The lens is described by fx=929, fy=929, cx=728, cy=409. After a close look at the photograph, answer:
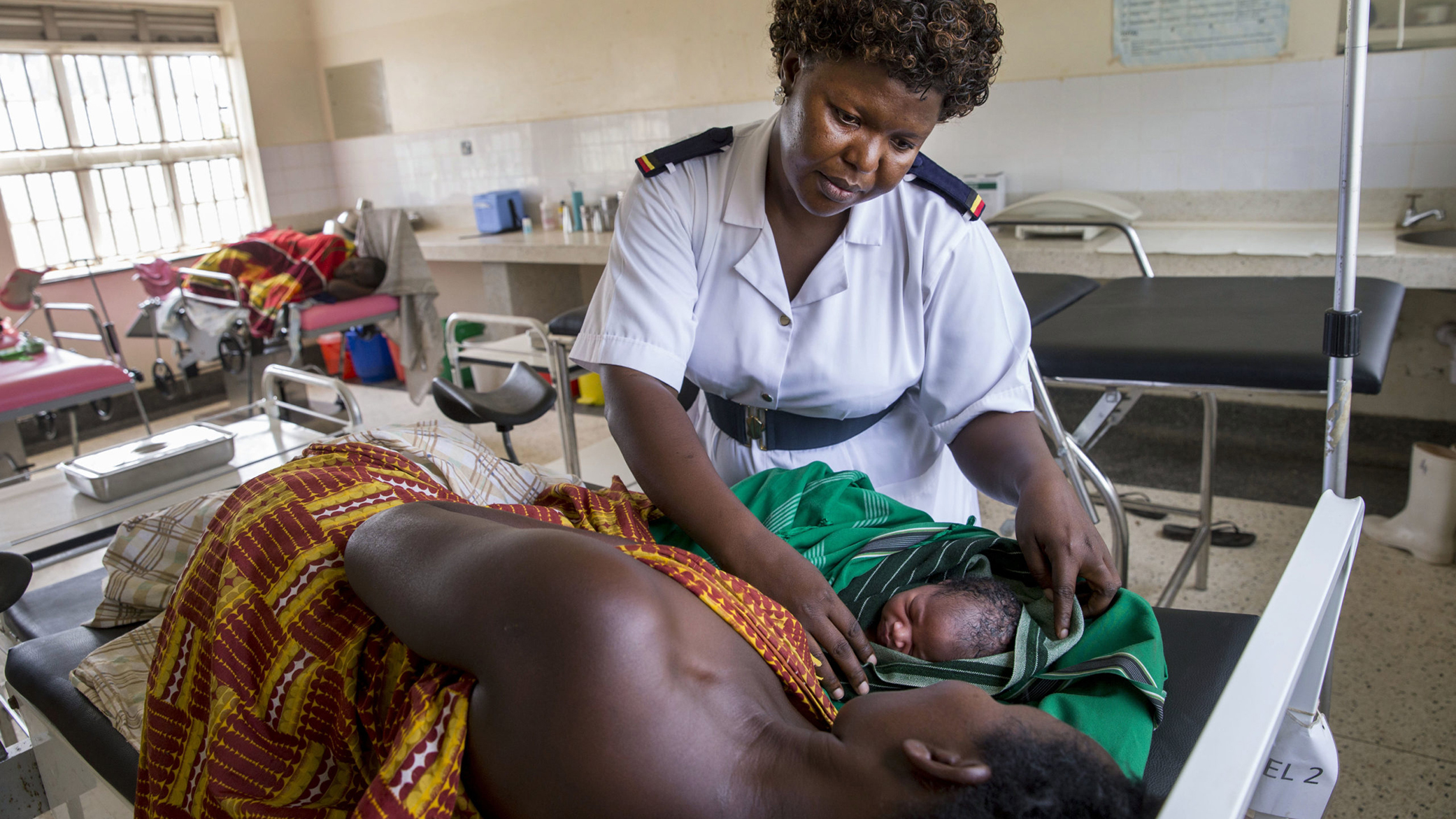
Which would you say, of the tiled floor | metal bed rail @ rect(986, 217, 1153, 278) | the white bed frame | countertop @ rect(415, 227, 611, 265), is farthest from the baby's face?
countertop @ rect(415, 227, 611, 265)

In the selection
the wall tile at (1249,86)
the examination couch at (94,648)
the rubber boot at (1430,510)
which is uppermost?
the wall tile at (1249,86)

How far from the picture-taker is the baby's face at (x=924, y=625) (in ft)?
3.28

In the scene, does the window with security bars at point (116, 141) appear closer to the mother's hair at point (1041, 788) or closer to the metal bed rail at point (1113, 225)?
the metal bed rail at point (1113, 225)

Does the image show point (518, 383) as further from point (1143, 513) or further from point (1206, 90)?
point (1206, 90)

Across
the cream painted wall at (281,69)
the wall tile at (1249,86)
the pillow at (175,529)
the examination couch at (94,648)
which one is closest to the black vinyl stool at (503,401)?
the pillow at (175,529)

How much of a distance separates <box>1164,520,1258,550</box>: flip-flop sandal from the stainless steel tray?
8.96 feet

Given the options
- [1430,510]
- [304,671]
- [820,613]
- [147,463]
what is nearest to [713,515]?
[820,613]

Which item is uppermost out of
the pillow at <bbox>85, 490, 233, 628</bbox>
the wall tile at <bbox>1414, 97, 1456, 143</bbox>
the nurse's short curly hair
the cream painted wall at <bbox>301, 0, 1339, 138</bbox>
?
the cream painted wall at <bbox>301, 0, 1339, 138</bbox>

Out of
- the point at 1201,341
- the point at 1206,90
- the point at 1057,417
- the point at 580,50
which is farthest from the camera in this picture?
the point at 580,50

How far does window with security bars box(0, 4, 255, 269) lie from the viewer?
16.9 ft

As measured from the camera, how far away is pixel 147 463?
2.34 m

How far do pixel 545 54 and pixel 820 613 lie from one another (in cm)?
513

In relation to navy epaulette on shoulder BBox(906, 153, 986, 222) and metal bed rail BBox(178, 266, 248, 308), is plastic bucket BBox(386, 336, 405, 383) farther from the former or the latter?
navy epaulette on shoulder BBox(906, 153, 986, 222)

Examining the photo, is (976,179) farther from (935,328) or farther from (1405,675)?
(935,328)
